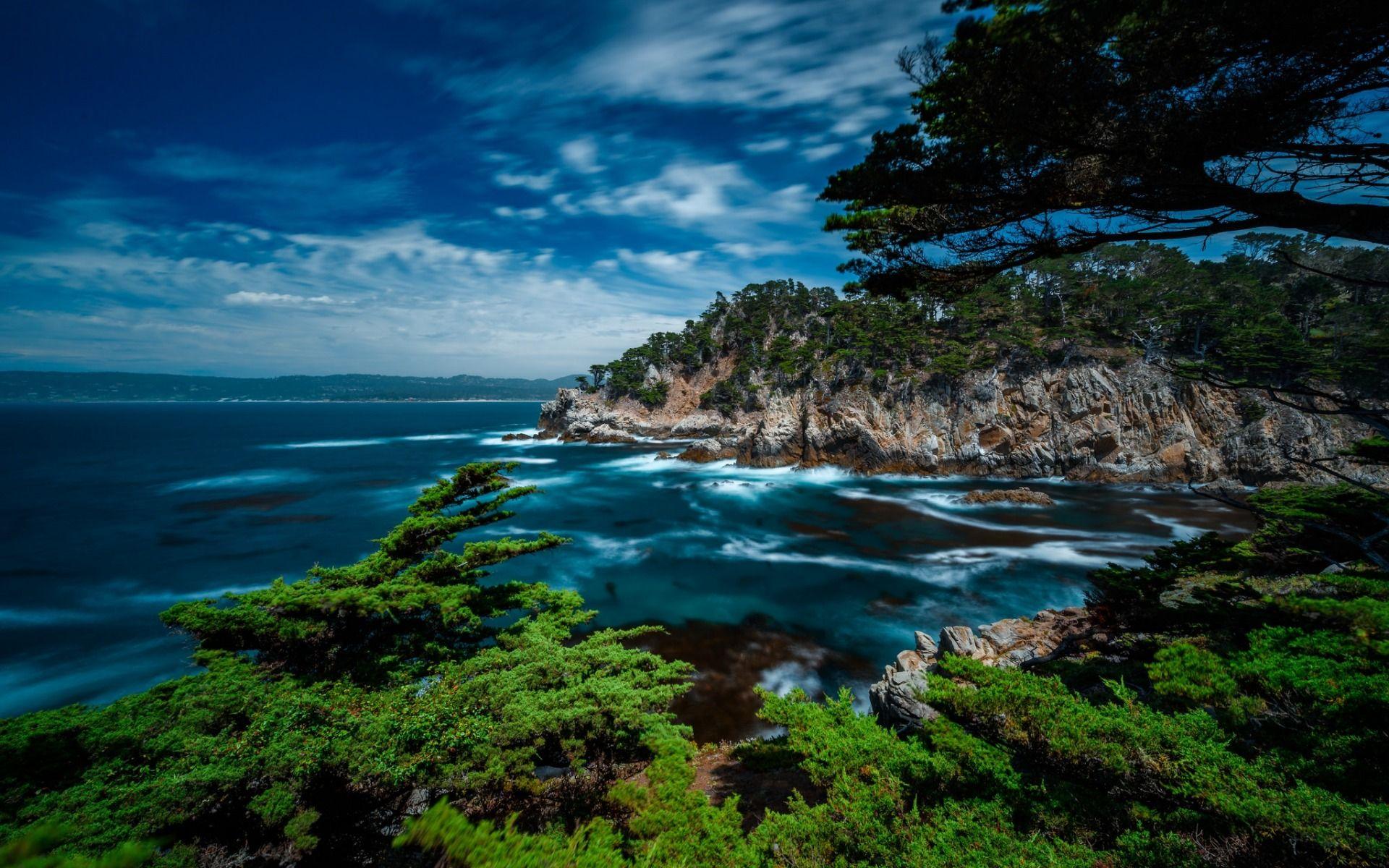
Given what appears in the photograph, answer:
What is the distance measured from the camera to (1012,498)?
27.5 meters

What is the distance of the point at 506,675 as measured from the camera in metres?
6.92

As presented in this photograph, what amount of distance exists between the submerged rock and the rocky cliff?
681 centimetres

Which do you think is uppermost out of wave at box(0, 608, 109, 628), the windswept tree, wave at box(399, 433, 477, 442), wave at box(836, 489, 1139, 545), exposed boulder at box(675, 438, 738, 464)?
the windswept tree

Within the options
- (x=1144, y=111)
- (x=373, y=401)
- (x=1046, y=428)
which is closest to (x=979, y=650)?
(x=1144, y=111)

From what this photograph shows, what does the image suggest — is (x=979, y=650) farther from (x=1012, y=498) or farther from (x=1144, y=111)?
(x=1012, y=498)

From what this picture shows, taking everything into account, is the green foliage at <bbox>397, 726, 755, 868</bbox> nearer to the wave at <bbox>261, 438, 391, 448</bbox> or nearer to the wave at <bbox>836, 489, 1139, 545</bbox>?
the wave at <bbox>836, 489, 1139, 545</bbox>

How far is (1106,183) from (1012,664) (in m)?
9.97

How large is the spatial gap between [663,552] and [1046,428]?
2996 centimetres

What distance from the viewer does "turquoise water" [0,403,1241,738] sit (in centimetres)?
1377

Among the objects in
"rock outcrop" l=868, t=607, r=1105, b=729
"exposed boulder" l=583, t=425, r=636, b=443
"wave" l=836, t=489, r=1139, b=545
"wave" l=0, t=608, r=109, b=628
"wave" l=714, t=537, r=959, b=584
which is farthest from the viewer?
"exposed boulder" l=583, t=425, r=636, b=443

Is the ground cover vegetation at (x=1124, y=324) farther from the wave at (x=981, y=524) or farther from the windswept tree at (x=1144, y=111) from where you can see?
the windswept tree at (x=1144, y=111)

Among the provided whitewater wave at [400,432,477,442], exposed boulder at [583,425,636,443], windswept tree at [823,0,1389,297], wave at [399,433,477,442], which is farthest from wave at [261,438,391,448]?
windswept tree at [823,0,1389,297]

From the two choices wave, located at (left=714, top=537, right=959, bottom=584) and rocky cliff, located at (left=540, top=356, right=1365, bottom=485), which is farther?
rocky cliff, located at (left=540, top=356, right=1365, bottom=485)

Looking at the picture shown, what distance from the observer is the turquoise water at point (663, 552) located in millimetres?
13766
